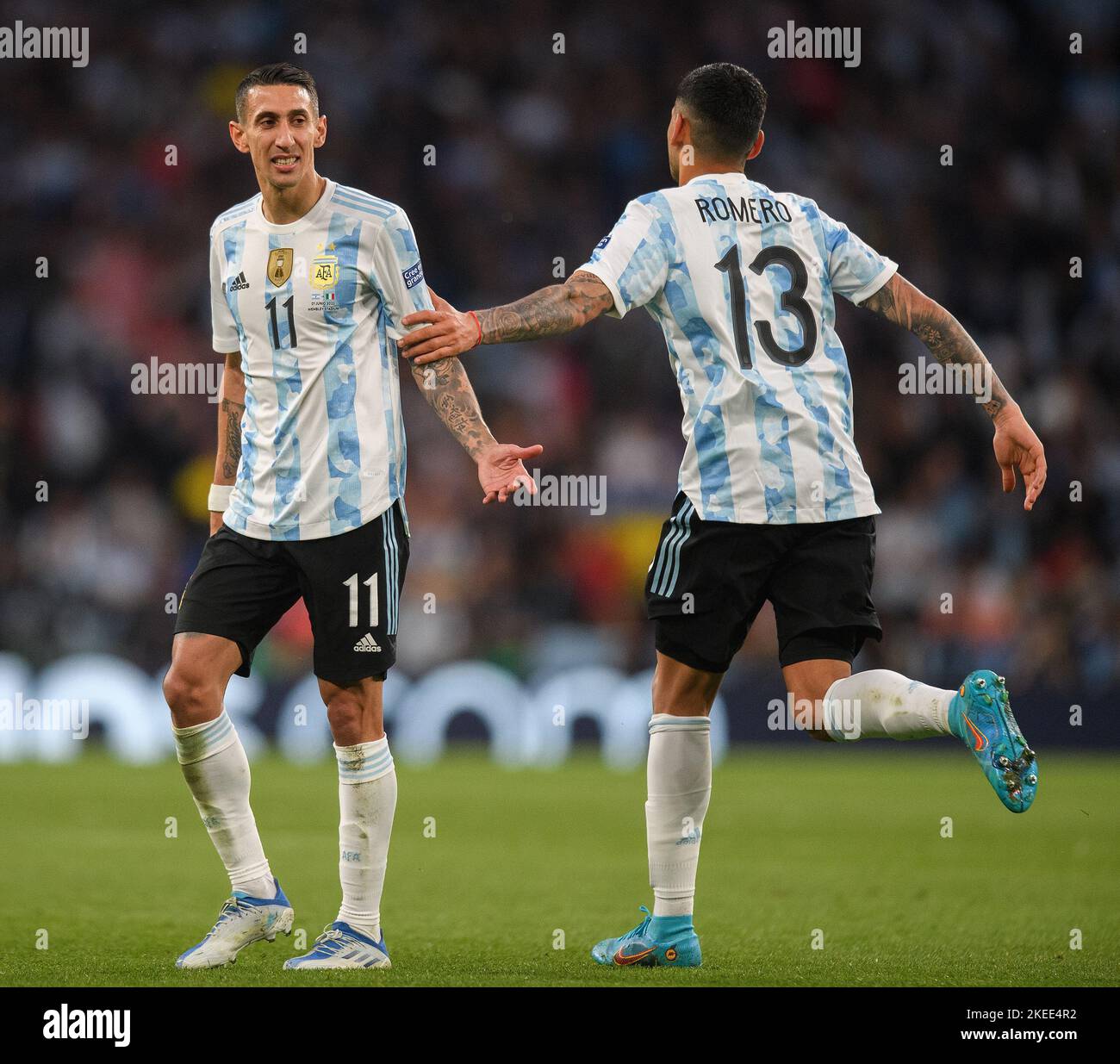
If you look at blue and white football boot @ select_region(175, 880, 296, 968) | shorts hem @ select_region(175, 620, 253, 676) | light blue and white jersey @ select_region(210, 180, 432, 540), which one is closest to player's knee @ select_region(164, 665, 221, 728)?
shorts hem @ select_region(175, 620, 253, 676)

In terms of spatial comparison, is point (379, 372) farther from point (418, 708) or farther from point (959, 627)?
point (959, 627)

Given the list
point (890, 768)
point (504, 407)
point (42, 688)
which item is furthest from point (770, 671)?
point (42, 688)

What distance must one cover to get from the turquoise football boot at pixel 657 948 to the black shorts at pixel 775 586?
74 centimetres

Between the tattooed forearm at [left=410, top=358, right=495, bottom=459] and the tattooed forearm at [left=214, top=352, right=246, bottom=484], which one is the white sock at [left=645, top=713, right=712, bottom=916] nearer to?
the tattooed forearm at [left=410, top=358, right=495, bottom=459]

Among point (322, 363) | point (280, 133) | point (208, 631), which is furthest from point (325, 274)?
point (208, 631)

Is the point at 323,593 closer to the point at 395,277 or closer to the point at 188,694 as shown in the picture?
the point at 188,694

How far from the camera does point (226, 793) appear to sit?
470cm

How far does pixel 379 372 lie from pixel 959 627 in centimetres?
860

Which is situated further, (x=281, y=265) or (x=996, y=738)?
(x=281, y=265)

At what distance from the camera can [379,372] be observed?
4.75 m

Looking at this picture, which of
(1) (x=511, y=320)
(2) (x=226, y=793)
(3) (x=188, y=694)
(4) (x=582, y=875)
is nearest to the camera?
(1) (x=511, y=320)

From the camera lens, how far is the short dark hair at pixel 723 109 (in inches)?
183

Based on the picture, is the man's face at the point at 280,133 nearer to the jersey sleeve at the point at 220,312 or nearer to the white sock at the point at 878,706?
the jersey sleeve at the point at 220,312

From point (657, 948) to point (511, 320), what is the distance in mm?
1799
